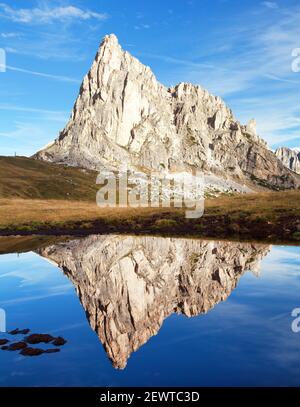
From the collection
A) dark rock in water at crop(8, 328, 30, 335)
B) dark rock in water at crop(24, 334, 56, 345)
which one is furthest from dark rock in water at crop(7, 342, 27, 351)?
dark rock in water at crop(8, 328, 30, 335)

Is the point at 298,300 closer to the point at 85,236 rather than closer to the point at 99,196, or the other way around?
the point at 85,236

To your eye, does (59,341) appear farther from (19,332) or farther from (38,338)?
(19,332)

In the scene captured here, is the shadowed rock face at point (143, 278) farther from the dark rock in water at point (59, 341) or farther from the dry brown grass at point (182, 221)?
the dry brown grass at point (182, 221)

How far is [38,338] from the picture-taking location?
923 inches

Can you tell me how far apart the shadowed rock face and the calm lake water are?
0.10 m

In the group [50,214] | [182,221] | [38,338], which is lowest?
[38,338]

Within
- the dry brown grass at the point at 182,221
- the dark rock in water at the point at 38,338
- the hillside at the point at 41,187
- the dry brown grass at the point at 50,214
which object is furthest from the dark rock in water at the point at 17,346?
the hillside at the point at 41,187

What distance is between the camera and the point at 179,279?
3784cm

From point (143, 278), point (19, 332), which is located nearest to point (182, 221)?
point (143, 278)

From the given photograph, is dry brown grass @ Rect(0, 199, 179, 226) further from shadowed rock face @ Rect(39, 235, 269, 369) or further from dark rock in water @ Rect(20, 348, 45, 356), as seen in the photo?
dark rock in water @ Rect(20, 348, 45, 356)

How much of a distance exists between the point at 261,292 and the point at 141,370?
16757mm

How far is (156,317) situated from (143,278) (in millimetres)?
10995

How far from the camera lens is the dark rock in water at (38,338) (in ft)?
76.2

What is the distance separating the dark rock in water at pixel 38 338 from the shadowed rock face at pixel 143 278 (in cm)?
275
